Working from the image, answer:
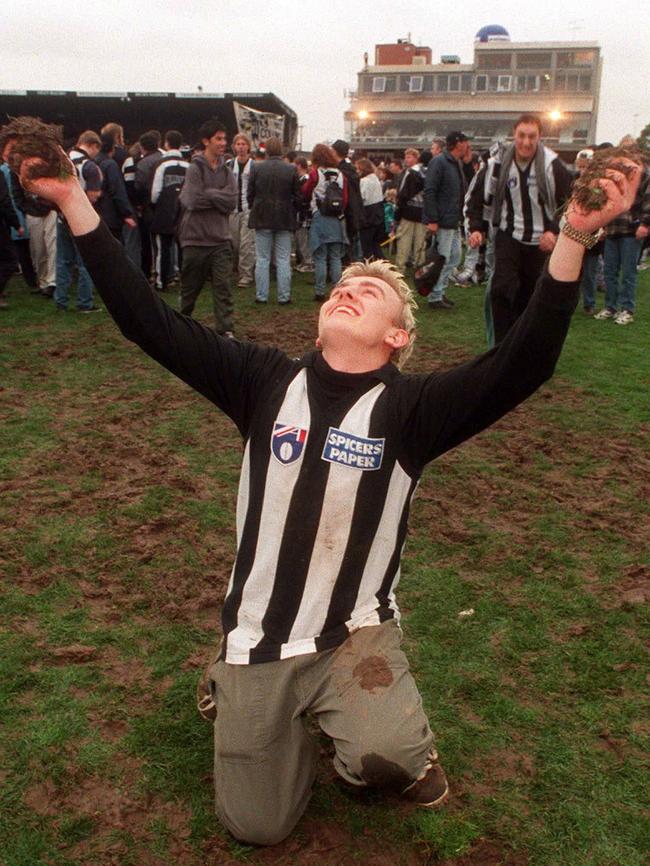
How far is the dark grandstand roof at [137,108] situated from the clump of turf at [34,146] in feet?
73.2

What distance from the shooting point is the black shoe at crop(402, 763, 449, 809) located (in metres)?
2.68

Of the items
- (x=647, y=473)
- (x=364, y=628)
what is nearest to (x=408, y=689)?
(x=364, y=628)

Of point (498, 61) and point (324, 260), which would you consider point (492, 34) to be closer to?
point (498, 61)

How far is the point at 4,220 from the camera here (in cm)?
921

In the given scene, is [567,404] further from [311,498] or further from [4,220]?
[4,220]

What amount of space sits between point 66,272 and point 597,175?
9.04 m

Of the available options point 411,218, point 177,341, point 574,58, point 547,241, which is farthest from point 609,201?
point 574,58

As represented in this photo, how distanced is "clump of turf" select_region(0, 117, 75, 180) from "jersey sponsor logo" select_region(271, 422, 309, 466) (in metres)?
1.00

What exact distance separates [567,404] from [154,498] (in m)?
3.78

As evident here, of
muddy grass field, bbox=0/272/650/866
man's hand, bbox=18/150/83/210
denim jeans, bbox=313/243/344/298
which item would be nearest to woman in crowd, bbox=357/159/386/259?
denim jeans, bbox=313/243/344/298

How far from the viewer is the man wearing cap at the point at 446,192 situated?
1033 centimetres

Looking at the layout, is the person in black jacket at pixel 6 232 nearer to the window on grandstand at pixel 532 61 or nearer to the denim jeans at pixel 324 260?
the denim jeans at pixel 324 260

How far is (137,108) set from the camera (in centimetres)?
2830

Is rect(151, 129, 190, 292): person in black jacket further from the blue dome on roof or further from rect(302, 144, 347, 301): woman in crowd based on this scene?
the blue dome on roof
